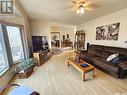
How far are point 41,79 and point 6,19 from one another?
2.33 m

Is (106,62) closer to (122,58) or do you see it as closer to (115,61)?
(115,61)

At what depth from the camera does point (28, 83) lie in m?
2.65

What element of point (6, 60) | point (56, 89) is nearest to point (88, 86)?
point (56, 89)

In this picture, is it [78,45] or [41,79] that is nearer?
[41,79]

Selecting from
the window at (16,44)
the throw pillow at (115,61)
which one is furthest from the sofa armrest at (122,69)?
the window at (16,44)

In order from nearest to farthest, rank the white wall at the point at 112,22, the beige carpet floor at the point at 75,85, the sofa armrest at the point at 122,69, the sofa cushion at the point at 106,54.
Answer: the beige carpet floor at the point at 75,85
the sofa armrest at the point at 122,69
the white wall at the point at 112,22
the sofa cushion at the point at 106,54

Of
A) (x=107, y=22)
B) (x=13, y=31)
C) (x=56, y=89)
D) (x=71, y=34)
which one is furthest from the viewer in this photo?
(x=71, y=34)

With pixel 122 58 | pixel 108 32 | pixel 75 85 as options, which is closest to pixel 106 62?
pixel 122 58

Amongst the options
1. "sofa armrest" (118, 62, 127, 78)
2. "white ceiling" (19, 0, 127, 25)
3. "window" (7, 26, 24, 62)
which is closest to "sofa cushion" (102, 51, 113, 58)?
"sofa armrest" (118, 62, 127, 78)

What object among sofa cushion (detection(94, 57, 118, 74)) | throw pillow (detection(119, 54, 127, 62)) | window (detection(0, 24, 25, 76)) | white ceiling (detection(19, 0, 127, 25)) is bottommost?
sofa cushion (detection(94, 57, 118, 74))

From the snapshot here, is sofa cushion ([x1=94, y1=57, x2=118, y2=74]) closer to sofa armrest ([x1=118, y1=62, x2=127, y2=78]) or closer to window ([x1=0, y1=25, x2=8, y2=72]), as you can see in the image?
sofa armrest ([x1=118, y1=62, x2=127, y2=78])

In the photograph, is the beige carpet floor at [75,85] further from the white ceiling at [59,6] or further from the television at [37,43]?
the white ceiling at [59,6]

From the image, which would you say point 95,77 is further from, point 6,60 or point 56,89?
point 6,60

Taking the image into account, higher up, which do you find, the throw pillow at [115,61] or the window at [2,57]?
the window at [2,57]
